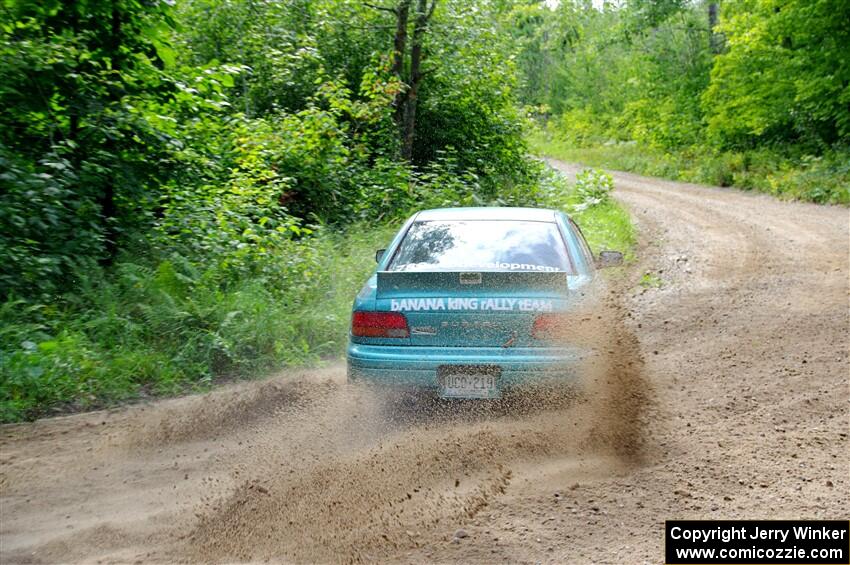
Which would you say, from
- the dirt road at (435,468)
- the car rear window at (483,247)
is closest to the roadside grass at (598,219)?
the dirt road at (435,468)

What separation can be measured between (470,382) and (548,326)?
A: 0.64 m

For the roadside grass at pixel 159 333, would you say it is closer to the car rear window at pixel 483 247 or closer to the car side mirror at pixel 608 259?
the car rear window at pixel 483 247

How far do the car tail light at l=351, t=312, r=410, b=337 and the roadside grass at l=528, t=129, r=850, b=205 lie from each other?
13552 mm

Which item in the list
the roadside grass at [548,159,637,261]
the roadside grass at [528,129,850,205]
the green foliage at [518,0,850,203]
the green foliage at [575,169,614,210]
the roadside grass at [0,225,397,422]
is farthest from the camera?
the green foliage at [518,0,850,203]

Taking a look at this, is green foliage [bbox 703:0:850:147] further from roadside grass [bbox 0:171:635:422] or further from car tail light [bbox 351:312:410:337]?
car tail light [bbox 351:312:410:337]

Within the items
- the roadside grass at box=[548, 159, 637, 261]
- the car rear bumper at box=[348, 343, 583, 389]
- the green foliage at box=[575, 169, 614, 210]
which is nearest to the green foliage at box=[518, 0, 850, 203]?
the green foliage at box=[575, 169, 614, 210]

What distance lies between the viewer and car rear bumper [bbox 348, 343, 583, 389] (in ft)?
16.4

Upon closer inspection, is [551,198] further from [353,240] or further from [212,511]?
[212,511]

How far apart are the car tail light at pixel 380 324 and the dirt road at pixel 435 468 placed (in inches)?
17.2

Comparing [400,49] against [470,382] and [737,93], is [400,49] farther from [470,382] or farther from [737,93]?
[737,93]

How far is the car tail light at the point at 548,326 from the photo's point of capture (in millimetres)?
5070

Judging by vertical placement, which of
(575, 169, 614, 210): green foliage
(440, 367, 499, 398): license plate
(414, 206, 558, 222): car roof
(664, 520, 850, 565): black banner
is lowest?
(664, 520, 850, 565): black banner

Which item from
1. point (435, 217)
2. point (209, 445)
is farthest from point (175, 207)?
point (209, 445)

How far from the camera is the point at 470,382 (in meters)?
5.06
